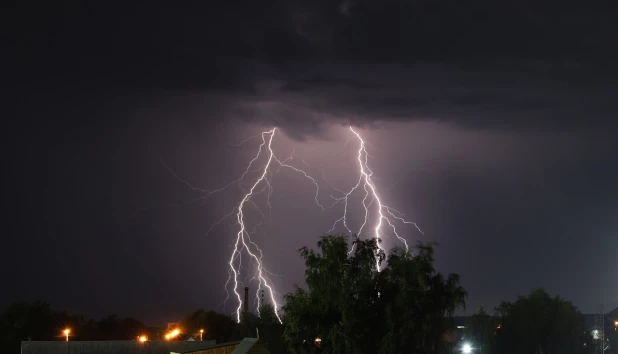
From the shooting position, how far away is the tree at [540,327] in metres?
78.1

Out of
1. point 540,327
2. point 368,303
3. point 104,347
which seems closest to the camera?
point 368,303

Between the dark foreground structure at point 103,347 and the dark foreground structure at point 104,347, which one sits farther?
the dark foreground structure at point 103,347

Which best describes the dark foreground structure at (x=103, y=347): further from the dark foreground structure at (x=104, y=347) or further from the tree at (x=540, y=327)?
the tree at (x=540, y=327)

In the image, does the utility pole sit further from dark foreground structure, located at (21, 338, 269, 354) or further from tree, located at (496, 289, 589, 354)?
dark foreground structure, located at (21, 338, 269, 354)

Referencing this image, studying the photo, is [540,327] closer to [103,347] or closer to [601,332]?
[601,332]

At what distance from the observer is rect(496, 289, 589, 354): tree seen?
256 ft

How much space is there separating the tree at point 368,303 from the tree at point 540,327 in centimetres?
3469

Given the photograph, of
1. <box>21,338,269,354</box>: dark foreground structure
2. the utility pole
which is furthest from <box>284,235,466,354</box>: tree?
the utility pole

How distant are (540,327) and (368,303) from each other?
1570 inches

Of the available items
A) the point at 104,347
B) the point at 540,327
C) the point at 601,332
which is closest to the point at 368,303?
the point at 104,347

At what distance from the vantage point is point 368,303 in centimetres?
4478

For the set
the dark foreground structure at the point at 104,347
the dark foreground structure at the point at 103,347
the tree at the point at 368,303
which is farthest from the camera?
the dark foreground structure at the point at 103,347

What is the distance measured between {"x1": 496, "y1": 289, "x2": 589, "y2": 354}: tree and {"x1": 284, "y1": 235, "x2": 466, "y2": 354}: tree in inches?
1366

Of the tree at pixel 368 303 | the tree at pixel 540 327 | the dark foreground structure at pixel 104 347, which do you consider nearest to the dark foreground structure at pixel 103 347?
the dark foreground structure at pixel 104 347
